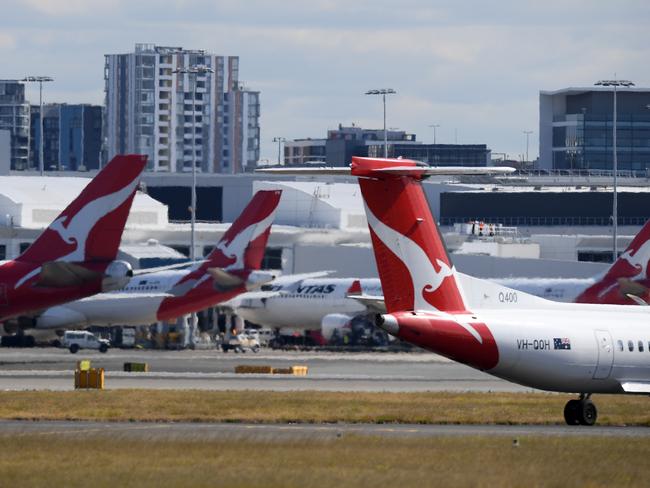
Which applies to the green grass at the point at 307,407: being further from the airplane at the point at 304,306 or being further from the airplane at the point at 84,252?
the airplane at the point at 304,306

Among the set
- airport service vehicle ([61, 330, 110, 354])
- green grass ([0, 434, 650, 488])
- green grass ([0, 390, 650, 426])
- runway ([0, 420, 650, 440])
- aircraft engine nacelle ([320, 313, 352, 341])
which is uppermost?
green grass ([0, 434, 650, 488])

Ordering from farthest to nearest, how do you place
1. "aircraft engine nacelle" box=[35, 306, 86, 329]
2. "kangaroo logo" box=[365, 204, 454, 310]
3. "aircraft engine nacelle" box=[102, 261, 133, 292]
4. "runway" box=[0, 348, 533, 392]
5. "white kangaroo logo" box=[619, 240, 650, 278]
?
"aircraft engine nacelle" box=[35, 306, 86, 329]
"white kangaroo logo" box=[619, 240, 650, 278]
"aircraft engine nacelle" box=[102, 261, 133, 292]
"runway" box=[0, 348, 533, 392]
"kangaroo logo" box=[365, 204, 454, 310]

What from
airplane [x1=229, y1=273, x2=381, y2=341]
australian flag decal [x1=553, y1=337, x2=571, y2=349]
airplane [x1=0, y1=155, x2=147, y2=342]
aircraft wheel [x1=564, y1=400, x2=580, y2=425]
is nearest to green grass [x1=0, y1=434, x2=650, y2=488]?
australian flag decal [x1=553, y1=337, x2=571, y2=349]

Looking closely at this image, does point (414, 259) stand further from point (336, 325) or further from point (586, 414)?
point (336, 325)

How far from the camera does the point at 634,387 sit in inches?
2004

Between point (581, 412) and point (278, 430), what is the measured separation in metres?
9.68

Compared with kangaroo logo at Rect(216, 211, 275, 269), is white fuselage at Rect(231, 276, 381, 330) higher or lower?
lower

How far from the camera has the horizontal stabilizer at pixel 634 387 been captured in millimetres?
50812

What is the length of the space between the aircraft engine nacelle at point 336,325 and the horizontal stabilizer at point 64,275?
49003mm

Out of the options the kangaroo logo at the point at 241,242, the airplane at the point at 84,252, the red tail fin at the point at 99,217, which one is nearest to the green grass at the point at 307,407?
the airplane at the point at 84,252

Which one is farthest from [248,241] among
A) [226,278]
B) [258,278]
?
[226,278]

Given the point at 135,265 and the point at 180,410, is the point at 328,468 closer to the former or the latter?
the point at 180,410

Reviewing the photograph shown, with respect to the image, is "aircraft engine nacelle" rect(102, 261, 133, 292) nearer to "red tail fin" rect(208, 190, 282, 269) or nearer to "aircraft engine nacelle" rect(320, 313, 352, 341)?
"red tail fin" rect(208, 190, 282, 269)

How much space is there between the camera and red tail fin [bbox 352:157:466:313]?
157ft
